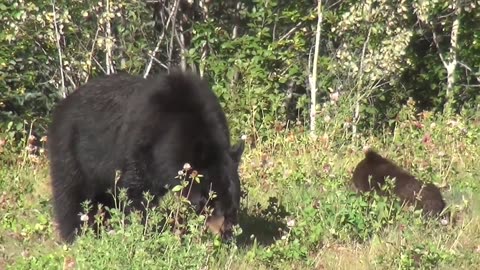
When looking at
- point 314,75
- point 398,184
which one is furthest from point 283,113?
point 398,184

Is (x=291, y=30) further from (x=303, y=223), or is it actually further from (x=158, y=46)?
(x=303, y=223)

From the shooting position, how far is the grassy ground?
5.15 m

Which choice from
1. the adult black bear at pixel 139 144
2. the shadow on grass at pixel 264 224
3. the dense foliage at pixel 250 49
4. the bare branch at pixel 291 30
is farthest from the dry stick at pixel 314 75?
the adult black bear at pixel 139 144

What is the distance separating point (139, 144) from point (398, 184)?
2.32 meters

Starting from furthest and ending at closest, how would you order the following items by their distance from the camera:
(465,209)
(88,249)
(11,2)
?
(11,2) → (465,209) → (88,249)

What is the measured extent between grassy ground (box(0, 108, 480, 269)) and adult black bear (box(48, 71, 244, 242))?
0.94 feet

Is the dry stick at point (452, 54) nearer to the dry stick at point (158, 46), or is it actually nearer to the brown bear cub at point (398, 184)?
the dry stick at point (158, 46)

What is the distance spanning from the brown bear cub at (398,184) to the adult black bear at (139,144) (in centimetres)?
158

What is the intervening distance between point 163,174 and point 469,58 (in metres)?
7.51

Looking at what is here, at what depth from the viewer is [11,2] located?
380 inches

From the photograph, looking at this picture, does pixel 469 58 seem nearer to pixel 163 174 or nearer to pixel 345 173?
pixel 345 173

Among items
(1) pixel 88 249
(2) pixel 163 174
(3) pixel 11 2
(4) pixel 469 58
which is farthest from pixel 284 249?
(4) pixel 469 58

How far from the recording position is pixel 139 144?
19.0ft

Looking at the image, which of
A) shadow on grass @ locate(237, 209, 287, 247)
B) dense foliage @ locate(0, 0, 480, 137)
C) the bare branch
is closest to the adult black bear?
shadow on grass @ locate(237, 209, 287, 247)
